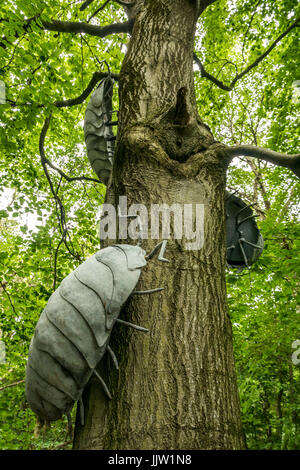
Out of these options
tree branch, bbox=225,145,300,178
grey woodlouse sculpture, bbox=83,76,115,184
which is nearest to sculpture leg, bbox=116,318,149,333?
tree branch, bbox=225,145,300,178

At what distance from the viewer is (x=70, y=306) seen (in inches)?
42.9

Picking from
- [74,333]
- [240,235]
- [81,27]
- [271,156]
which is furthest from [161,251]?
[81,27]

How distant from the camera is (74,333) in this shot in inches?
41.8

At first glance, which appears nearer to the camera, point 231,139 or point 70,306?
point 70,306

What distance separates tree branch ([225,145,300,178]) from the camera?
1.72m

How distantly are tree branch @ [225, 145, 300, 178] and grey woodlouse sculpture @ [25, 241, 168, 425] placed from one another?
109 cm

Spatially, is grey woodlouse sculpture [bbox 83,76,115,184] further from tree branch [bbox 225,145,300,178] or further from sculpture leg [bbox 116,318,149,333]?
sculpture leg [bbox 116,318,149,333]

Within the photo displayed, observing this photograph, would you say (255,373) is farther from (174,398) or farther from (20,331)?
(174,398)

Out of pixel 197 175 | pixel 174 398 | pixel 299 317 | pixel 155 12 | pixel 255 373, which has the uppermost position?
pixel 155 12

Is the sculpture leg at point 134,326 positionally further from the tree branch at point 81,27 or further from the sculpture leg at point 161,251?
the tree branch at point 81,27

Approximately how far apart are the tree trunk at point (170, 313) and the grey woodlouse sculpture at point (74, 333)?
14 cm

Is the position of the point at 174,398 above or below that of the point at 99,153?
below
